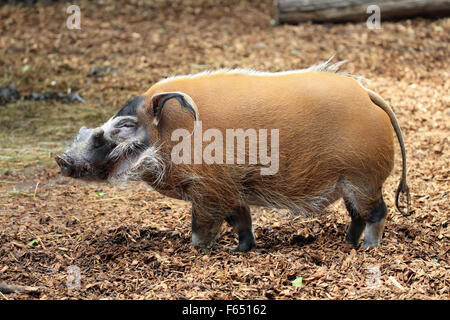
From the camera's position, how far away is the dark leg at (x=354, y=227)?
4309 mm

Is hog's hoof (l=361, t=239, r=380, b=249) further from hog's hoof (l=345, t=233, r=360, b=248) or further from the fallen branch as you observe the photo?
the fallen branch

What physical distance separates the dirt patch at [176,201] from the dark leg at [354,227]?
0.31 feet

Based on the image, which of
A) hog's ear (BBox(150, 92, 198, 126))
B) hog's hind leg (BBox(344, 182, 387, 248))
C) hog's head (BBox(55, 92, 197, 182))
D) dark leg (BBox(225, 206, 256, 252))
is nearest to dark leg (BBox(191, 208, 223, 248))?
dark leg (BBox(225, 206, 256, 252))

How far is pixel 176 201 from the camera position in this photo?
17.7 feet

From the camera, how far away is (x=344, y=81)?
4125mm

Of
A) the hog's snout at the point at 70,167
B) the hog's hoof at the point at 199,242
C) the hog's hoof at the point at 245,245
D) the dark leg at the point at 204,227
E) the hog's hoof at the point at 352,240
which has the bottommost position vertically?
the hog's hoof at the point at 352,240

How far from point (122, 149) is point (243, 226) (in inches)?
41.4

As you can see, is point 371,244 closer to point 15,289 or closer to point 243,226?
point 243,226

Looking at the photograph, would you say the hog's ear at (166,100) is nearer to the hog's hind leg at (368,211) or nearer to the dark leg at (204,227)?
the dark leg at (204,227)

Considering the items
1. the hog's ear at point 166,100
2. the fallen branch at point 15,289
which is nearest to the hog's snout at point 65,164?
the hog's ear at point 166,100

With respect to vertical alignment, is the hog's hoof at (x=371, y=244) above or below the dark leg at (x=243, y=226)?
below
